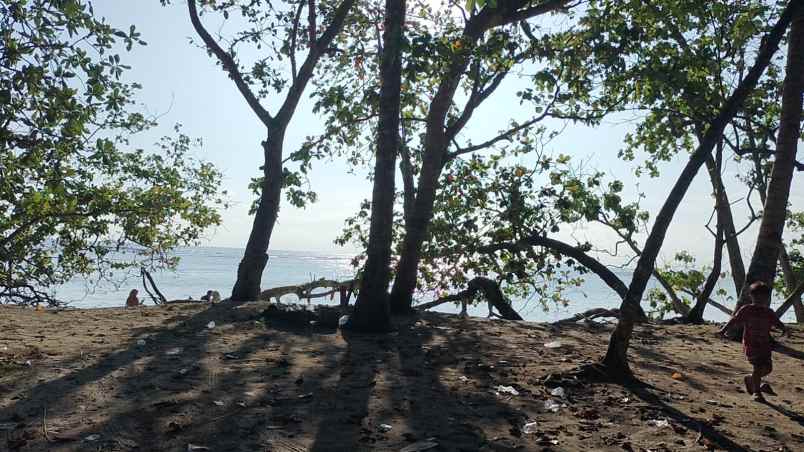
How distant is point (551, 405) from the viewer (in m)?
6.72

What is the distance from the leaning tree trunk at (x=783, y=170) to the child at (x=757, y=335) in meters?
2.91

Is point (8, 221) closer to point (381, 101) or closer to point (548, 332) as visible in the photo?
point (381, 101)

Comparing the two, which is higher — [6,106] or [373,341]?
[6,106]

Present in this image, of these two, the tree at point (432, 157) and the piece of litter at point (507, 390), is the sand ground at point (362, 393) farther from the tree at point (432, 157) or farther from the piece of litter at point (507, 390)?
the tree at point (432, 157)

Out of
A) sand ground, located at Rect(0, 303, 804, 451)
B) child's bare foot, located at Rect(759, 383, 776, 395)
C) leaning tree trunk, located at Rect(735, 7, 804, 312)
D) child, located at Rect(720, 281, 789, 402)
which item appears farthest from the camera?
leaning tree trunk, located at Rect(735, 7, 804, 312)

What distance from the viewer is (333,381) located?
741cm

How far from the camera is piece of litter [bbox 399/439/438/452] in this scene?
207 inches

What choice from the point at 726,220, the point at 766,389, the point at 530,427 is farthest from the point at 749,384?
the point at 726,220

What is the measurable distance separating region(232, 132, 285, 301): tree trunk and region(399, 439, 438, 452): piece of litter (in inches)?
380

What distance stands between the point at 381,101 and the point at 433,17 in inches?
263

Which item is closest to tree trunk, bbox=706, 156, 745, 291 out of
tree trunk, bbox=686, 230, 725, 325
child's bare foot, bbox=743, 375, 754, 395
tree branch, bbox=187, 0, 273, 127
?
tree trunk, bbox=686, 230, 725, 325

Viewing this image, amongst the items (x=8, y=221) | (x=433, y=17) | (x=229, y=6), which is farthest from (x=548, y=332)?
(x=8, y=221)

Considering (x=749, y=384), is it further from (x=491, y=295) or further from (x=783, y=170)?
(x=491, y=295)

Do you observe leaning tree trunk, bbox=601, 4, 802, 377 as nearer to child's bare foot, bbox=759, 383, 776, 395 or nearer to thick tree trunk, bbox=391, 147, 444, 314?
child's bare foot, bbox=759, 383, 776, 395
